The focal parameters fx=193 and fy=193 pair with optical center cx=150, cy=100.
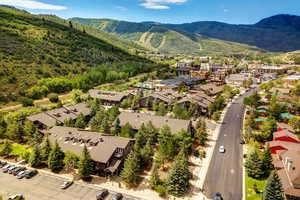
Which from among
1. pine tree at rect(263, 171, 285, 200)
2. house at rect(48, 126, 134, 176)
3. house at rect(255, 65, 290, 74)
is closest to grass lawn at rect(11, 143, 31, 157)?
house at rect(48, 126, 134, 176)

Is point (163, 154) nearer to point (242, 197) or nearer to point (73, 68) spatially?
point (242, 197)

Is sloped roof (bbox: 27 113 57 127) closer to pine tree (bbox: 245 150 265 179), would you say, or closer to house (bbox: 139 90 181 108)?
house (bbox: 139 90 181 108)

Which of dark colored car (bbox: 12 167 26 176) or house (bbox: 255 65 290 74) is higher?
house (bbox: 255 65 290 74)

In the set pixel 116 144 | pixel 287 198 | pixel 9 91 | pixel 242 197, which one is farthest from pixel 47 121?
pixel 287 198

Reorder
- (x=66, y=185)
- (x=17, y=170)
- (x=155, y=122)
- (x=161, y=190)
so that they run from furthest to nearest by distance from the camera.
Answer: (x=155, y=122)
(x=17, y=170)
(x=66, y=185)
(x=161, y=190)

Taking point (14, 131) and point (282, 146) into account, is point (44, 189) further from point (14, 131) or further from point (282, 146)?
point (282, 146)

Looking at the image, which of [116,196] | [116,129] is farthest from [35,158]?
[116,196]

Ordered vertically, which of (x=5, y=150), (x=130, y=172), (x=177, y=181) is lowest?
(x=5, y=150)
